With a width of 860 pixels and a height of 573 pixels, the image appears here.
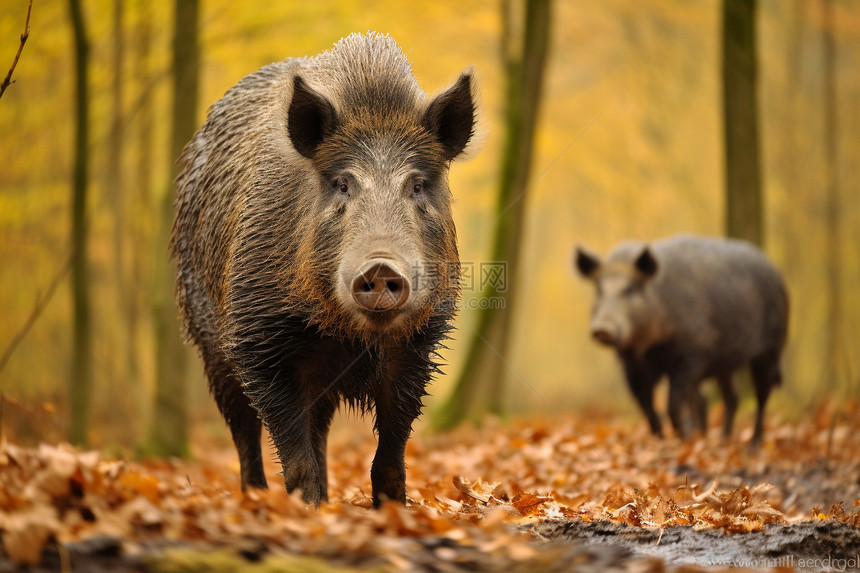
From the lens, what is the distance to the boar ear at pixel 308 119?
4.44 meters

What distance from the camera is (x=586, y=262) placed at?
10.0 meters

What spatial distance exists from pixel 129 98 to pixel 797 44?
14355 mm

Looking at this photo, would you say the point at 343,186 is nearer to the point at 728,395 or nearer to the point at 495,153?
the point at 728,395

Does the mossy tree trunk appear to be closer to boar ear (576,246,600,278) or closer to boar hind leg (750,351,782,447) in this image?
boar hind leg (750,351,782,447)

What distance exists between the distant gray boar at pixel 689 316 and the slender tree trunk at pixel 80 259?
578 cm

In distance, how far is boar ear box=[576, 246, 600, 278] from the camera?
994cm

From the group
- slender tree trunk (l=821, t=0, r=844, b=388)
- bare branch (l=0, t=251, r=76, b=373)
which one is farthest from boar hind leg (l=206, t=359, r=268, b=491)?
slender tree trunk (l=821, t=0, r=844, b=388)

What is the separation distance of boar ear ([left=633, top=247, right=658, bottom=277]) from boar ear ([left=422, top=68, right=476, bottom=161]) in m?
5.20

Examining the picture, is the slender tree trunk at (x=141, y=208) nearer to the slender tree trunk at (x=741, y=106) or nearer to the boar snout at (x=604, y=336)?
the boar snout at (x=604, y=336)

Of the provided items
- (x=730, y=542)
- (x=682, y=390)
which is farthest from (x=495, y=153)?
(x=730, y=542)

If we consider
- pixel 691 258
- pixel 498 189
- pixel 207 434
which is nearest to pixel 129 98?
pixel 207 434

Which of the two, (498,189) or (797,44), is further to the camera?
(797,44)

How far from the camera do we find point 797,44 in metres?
18.5

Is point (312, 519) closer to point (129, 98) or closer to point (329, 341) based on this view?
point (329, 341)
